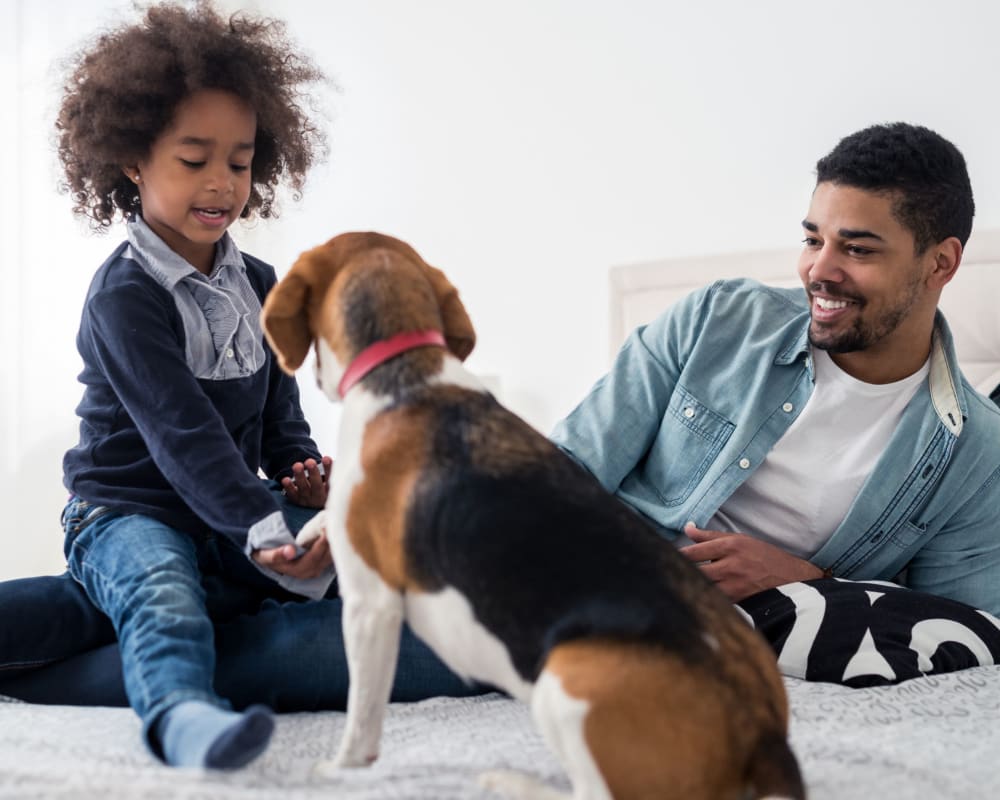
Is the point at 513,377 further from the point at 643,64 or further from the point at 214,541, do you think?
the point at 214,541

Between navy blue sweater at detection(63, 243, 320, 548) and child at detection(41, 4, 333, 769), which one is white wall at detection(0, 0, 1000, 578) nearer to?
child at detection(41, 4, 333, 769)

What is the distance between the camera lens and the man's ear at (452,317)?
1.28m

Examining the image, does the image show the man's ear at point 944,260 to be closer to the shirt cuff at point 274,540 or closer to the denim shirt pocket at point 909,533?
the denim shirt pocket at point 909,533

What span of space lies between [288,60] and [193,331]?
73 cm

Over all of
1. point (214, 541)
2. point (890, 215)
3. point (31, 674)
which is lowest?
point (31, 674)

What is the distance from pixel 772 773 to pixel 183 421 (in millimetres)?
1083

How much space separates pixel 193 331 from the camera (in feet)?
6.11

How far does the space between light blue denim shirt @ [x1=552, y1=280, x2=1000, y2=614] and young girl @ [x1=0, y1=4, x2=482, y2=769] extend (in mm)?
632

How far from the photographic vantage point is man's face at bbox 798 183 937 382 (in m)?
2.07

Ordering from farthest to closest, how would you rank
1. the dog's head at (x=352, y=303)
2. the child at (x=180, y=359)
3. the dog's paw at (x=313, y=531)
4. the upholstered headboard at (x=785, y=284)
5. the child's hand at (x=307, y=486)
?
1. the upholstered headboard at (x=785, y=284)
2. the child's hand at (x=307, y=486)
3. the child at (x=180, y=359)
4. the dog's paw at (x=313, y=531)
5. the dog's head at (x=352, y=303)

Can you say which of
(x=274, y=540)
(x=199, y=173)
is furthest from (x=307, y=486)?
(x=199, y=173)

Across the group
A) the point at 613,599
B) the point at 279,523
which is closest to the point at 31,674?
the point at 279,523

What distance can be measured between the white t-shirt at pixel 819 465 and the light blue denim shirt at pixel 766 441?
4cm

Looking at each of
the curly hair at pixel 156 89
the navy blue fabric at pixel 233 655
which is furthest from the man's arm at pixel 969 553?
the curly hair at pixel 156 89
